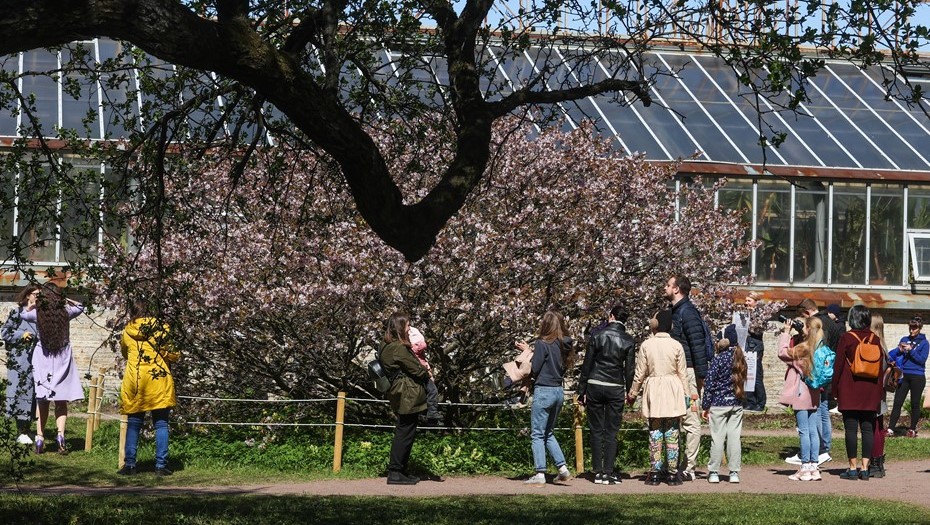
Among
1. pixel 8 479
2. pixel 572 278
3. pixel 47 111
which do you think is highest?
pixel 47 111

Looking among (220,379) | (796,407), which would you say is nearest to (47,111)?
(220,379)

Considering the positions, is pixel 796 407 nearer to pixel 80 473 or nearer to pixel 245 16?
pixel 80 473

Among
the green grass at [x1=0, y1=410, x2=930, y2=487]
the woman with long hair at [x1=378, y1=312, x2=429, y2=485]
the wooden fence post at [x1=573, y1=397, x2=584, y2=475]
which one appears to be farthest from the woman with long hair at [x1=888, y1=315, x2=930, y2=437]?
the woman with long hair at [x1=378, y1=312, x2=429, y2=485]

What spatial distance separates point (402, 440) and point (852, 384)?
4.58 m

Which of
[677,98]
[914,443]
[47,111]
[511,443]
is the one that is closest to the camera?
[511,443]

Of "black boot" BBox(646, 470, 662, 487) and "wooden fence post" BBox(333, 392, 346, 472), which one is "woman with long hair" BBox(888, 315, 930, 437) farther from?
"wooden fence post" BBox(333, 392, 346, 472)

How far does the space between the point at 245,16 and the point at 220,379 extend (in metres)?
9.51

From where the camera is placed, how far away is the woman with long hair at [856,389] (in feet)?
47.3

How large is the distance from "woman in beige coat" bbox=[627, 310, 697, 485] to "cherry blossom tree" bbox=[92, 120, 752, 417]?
1.74m

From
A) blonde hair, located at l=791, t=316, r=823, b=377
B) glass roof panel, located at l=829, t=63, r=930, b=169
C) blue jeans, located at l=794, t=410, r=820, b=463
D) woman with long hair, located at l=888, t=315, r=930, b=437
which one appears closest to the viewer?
blue jeans, located at l=794, t=410, r=820, b=463

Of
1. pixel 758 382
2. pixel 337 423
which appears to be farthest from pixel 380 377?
pixel 758 382

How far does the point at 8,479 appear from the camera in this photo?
44.7 ft

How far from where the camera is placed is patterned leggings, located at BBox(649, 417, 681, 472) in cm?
1399

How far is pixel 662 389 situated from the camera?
543 inches
